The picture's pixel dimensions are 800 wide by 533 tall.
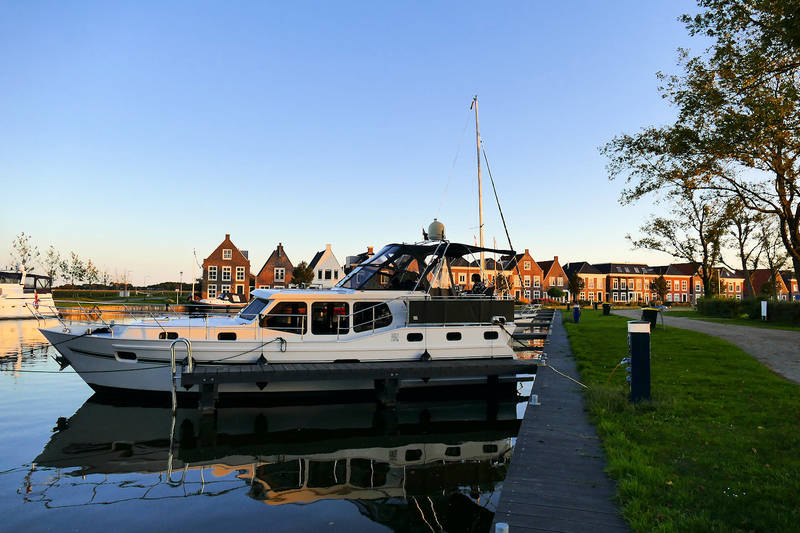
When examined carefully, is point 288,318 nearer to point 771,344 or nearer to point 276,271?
point 771,344

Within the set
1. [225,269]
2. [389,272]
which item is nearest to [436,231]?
[389,272]

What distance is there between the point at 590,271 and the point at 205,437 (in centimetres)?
9162

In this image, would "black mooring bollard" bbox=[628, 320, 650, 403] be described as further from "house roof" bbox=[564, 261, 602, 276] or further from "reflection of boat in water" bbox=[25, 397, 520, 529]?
"house roof" bbox=[564, 261, 602, 276]

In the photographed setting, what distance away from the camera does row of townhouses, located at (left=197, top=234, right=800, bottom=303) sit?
66375 millimetres

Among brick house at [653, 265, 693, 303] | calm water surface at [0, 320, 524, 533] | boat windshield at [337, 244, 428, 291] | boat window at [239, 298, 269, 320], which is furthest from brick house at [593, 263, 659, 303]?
boat window at [239, 298, 269, 320]

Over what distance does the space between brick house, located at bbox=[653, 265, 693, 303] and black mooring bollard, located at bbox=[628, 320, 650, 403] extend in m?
97.9

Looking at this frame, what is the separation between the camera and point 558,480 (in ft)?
20.1

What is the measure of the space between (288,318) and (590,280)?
88.0 meters

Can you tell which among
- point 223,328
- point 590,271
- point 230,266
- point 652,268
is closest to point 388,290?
point 223,328

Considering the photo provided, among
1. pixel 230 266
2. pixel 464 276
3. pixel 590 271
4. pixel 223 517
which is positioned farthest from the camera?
pixel 590 271

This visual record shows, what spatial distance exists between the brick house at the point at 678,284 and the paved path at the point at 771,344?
258 feet

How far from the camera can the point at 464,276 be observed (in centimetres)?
8162

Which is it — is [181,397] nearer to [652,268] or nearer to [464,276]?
[464,276]

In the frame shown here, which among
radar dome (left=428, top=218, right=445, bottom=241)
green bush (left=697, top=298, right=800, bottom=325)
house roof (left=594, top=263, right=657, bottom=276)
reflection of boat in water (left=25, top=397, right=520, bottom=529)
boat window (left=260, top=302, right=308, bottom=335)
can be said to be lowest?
reflection of boat in water (left=25, top=397, right=520, bottom=529)
